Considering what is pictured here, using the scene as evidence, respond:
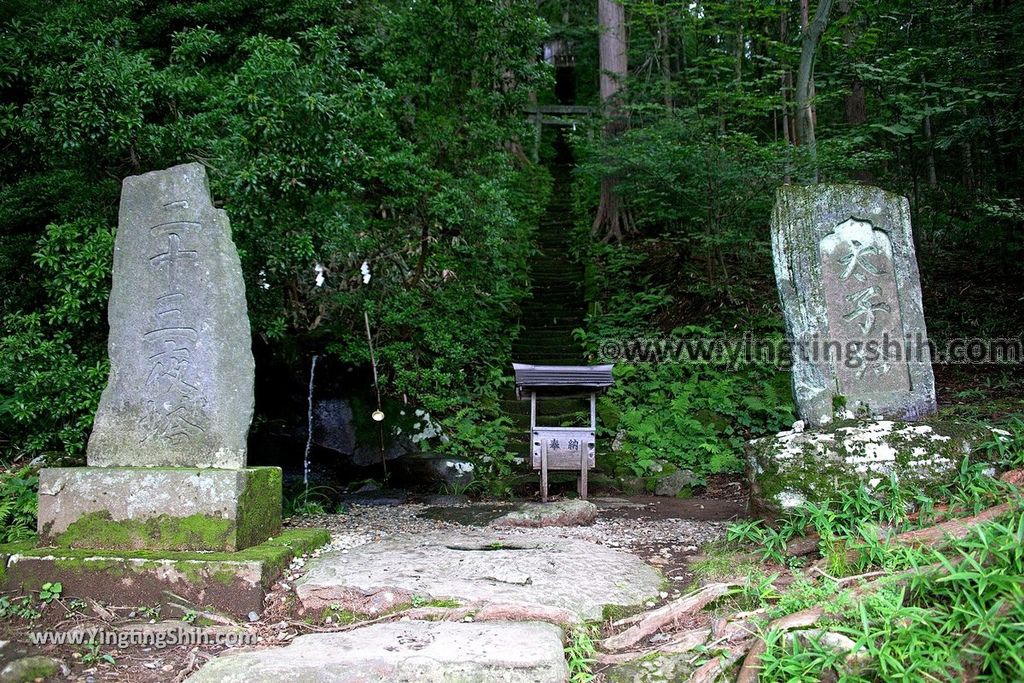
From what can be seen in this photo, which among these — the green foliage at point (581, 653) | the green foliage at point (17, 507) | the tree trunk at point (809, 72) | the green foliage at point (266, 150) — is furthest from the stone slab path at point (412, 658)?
the tree trunk at point (809, 72)

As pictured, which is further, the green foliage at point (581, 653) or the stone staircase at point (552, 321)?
the stone staircase at point (552, 321)

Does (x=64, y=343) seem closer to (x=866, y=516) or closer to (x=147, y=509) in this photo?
(x=147, y=509)

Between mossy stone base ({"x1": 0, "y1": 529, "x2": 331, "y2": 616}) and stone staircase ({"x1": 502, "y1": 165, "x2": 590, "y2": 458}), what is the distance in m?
5.39

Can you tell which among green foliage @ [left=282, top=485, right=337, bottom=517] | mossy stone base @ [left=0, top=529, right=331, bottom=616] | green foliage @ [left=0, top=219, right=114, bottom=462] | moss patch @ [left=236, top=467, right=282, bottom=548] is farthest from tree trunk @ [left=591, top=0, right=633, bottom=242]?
mossy stone base @ [left=0, top=529, right=331, bottom=616]

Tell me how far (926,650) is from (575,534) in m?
3.29

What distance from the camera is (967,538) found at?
3.51 metres

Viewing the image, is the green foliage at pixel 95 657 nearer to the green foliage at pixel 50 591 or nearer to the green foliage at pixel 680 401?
the green foliage at pixel 50 591

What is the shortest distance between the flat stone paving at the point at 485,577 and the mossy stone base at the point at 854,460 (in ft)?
3.21

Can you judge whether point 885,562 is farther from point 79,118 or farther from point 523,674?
point 79,118

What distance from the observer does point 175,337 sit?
16.4 feet

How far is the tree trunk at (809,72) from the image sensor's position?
9.20 meters

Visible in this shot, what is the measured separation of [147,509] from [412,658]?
225 cm

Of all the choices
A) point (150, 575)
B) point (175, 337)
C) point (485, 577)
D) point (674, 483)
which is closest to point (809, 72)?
point (674, 483)

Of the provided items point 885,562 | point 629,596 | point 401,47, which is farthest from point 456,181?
point 885,562
